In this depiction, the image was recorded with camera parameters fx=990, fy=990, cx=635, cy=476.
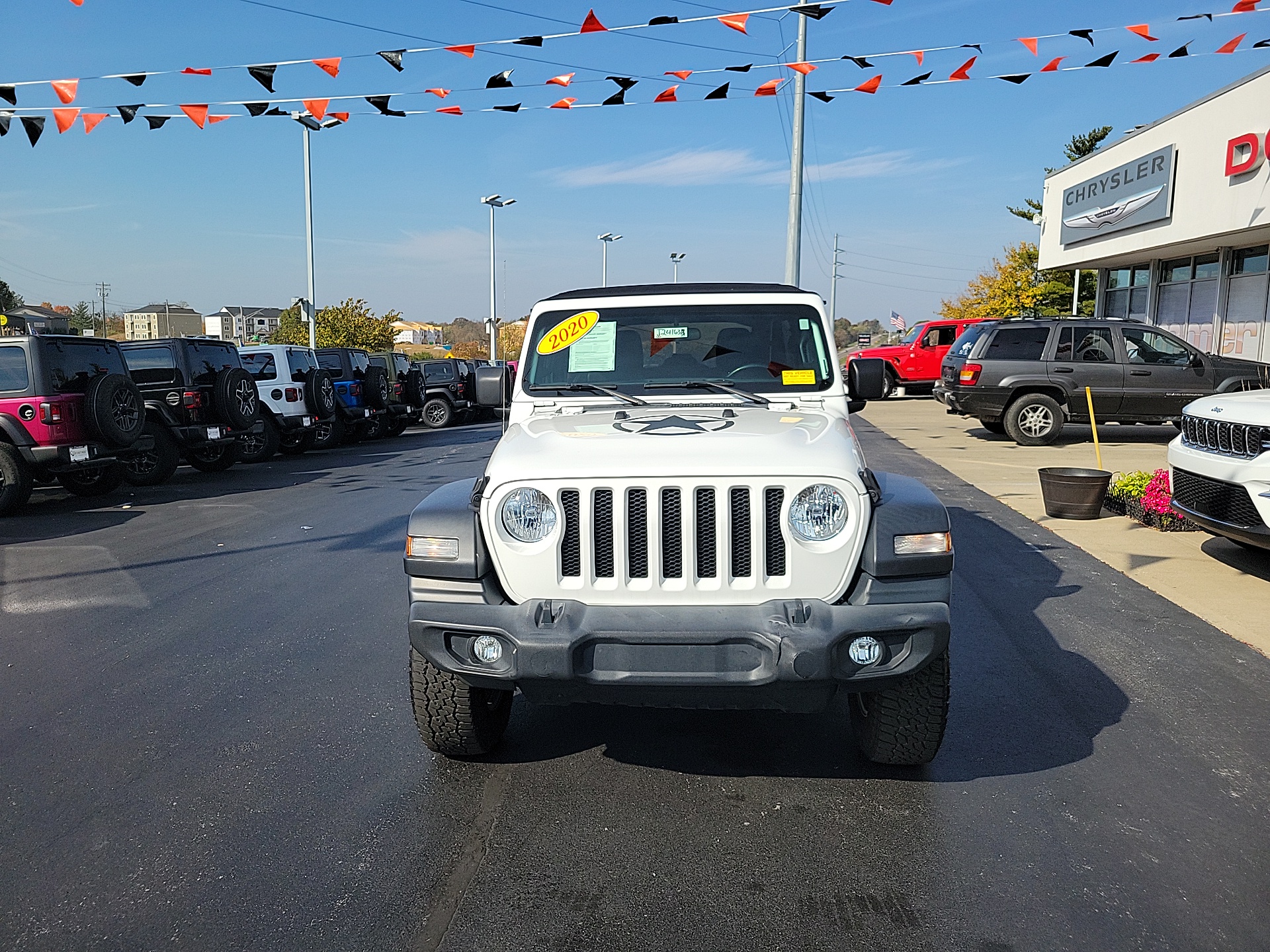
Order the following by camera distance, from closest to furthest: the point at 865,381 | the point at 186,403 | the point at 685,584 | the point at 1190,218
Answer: the point at 685,584 < the point at 865,381 < the point at 186,403 < the point at 1190,218

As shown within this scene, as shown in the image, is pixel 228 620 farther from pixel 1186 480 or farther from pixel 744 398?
pixel 1186 480

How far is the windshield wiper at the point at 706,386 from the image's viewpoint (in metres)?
4.61

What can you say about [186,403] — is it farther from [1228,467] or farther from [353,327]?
[353,327]

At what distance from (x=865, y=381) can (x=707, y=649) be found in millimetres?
2299

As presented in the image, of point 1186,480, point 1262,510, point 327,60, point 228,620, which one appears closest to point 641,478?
point 228,620

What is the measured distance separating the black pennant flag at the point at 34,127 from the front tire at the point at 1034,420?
1351 centimetres

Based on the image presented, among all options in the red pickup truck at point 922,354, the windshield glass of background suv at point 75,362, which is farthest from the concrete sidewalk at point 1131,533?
the windshield glass of background suv at point 75,362

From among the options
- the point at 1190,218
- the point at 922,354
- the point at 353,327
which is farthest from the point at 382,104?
the point at 353,327

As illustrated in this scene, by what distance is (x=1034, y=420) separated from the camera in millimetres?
15805

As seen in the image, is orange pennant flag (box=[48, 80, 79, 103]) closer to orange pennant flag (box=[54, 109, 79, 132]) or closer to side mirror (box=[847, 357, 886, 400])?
orange pennant flag (box=[54, 109, 79, 132])

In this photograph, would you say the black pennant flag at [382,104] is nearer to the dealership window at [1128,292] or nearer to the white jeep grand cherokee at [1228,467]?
the white jeep grand cherokee at [1228,467]

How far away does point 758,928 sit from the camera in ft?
9.18

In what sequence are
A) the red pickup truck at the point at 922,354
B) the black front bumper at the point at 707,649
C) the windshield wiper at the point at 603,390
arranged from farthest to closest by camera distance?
the red pickup truck at the point at 922,354 → the windshield wiper at the point at 603,390 → the black front bumper at the point at 707,649

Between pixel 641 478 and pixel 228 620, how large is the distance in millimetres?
3879
